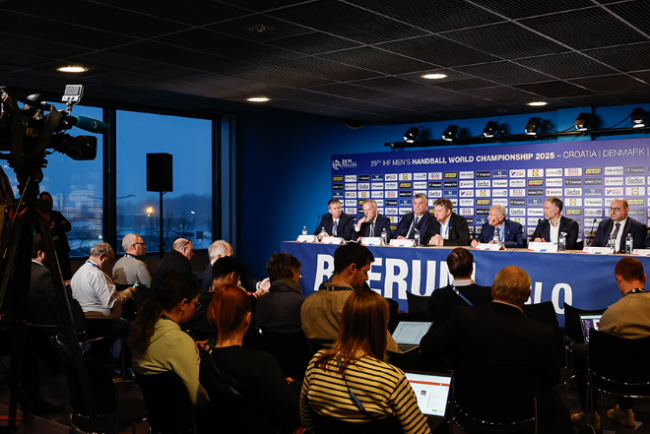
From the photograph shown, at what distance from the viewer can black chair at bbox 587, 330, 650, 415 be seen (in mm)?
3303

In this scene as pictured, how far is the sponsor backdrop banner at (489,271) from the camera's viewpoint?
5.38 metres

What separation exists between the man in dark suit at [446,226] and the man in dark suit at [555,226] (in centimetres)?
80

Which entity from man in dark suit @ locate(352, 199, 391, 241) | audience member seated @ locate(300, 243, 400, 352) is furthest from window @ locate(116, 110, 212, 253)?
audience member seated @ locate(300, 243, 400, 352)

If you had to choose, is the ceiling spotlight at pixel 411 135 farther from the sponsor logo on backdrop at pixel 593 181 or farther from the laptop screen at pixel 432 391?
the laptop screen at pixel 432 391

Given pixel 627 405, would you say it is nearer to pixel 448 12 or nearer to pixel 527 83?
pixel 448 12

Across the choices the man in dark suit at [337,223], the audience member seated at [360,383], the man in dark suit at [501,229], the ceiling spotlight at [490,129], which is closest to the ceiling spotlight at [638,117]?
the ceiling spotlight at [490,129]

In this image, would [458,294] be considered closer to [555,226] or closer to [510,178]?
[555,226]

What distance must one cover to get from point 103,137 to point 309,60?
4.36 m

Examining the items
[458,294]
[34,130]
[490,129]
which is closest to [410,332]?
[458,294]

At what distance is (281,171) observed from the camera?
10.3 m

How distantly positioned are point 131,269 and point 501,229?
416 cm

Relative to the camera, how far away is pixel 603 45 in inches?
188

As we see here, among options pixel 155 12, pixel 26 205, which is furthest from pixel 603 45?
pixel 26 205

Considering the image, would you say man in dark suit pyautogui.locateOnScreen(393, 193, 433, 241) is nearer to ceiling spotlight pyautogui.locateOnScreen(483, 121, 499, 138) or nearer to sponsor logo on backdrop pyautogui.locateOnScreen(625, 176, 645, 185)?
ceiling spotlight pyautogui.locateOnScreen(483, 121, 499, 138)
